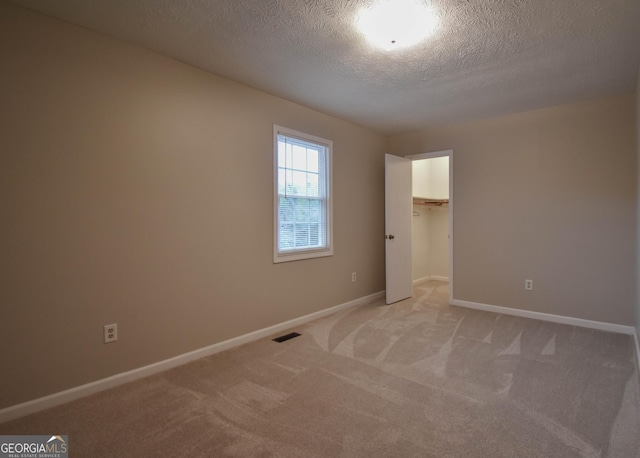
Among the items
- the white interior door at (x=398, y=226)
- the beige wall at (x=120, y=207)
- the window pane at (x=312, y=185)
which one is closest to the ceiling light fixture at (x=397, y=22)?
the beige wall at (x=120, y=207)

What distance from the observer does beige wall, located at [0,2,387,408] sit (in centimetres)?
201

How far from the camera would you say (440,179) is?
6.01m

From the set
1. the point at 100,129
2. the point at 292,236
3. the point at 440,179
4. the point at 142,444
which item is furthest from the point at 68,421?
the point at 440,179

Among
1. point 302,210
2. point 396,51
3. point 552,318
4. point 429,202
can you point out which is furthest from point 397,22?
point 429,202

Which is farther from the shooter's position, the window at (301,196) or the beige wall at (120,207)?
the window at (301,196)

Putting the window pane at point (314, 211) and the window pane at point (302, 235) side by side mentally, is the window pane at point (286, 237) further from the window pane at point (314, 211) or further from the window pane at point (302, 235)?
the window pane at point (314, 211)

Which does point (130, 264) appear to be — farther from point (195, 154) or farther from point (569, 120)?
point (569, 120)

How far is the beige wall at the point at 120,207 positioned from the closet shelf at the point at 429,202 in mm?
3115

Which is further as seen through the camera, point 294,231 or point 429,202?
point 429,202

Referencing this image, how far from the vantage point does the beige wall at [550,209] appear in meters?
3.46

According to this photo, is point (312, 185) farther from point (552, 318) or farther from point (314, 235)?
point (552, 318)

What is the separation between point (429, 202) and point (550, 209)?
2.34 metres

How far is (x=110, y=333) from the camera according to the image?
92.7 inches

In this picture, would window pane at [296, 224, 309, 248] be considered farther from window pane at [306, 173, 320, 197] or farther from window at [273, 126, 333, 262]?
window pane at [306, 173, 320, 197]
